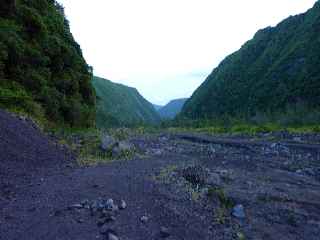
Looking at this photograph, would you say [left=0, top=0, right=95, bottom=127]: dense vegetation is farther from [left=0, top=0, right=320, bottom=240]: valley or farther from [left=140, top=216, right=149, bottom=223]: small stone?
[left=140, top=216, right=149, bottom=223]: small stone

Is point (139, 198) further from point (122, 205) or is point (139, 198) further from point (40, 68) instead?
point (40, 68)

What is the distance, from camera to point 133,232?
7250 millimetres

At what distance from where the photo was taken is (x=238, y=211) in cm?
953

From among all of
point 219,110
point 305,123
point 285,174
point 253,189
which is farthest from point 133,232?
point 219,110

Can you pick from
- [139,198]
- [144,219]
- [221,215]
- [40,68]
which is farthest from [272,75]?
[144,219]

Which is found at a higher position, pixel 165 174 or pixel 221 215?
pixel 165 174

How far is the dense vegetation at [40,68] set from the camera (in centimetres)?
2164

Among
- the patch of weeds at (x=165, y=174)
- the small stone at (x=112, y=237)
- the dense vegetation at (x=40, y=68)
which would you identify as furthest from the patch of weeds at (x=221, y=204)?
the dense vegetation at (x=40, y=68)

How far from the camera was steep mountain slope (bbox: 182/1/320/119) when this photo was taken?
89625 millimetres

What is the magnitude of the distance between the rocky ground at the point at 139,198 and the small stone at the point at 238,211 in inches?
0.9

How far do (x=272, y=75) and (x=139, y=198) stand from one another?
350 ft

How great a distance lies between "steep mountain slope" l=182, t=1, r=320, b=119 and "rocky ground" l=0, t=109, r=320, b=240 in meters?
67.4

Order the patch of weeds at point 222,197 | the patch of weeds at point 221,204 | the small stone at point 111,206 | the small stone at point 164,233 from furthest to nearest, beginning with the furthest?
the patch of weeds at point 222,197 < the patch of weeds at point 221,204 < the small stone at point 111,206 < the small stone at point 164,233

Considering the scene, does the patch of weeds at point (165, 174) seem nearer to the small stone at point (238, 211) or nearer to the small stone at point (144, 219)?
the small stone at point (238, 211)
